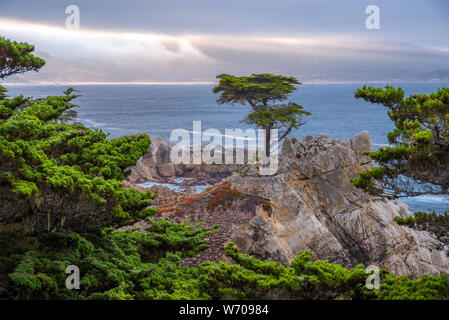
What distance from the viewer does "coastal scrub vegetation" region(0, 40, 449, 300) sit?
18.6 feet

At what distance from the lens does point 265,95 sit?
61.8 feet

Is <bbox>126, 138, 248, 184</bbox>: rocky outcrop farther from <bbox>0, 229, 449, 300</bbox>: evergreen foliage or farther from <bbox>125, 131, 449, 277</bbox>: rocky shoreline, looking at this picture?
<bbox>0, 229, 449, 300</bbox>: evergreen foliage

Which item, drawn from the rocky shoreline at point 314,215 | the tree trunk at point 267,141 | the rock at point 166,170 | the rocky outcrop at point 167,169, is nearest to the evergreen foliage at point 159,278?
the rocky shoreline at point 314,215

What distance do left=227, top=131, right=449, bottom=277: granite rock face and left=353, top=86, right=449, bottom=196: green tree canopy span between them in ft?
24.8

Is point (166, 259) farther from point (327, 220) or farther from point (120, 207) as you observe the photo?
point (327, 220)

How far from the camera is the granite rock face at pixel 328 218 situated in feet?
46.4

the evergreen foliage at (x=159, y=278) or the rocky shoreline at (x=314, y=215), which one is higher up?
the evergreen foliage at (x=159, y=278)

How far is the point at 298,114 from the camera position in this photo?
749 inches

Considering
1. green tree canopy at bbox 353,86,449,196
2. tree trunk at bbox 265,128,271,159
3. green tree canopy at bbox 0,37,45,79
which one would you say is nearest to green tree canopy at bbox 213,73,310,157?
tree trunk at bbox 265,128,271,159

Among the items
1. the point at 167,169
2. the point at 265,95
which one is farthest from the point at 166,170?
the point at 265,95

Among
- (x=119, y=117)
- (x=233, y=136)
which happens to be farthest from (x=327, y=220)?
(x=119, y=117)

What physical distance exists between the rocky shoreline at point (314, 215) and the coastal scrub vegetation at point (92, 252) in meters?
5.76

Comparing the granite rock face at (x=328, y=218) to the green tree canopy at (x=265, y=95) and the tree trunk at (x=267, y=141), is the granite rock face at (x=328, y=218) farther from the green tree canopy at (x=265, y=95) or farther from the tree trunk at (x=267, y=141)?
the green tree canopy at (x=265, y=95)

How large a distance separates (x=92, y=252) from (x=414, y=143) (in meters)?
6.28
